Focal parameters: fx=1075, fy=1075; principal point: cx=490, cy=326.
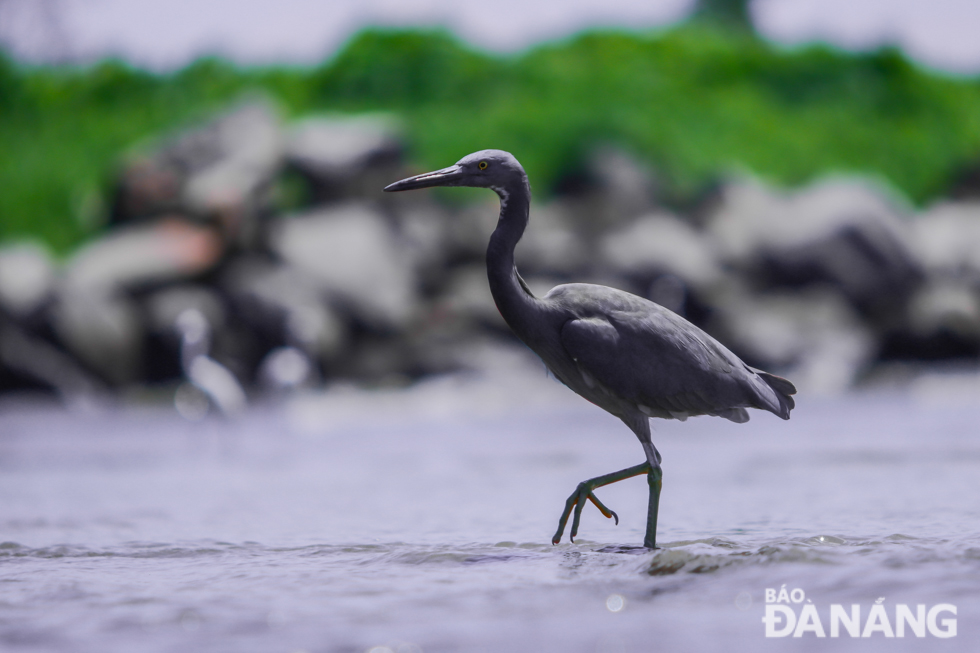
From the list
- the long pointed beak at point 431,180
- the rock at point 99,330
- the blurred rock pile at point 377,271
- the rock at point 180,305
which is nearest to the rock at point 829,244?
the blurred rock pile at point 377,271

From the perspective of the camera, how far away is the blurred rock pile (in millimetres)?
14227

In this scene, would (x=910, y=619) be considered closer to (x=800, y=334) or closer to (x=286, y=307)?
(x=286, y=307)

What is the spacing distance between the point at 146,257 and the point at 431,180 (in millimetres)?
11430

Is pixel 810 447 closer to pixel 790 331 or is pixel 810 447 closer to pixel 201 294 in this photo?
pixel 790 331

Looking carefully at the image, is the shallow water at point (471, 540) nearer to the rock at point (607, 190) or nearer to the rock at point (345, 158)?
the rock at point (345, 158)

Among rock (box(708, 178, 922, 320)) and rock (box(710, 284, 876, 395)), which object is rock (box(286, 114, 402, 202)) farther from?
rock (box(710, 284, 876, 395))

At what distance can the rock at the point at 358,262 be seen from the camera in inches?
606

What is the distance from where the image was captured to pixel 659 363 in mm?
4574

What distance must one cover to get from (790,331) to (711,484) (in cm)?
998

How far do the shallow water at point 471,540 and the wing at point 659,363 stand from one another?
2.01 feet

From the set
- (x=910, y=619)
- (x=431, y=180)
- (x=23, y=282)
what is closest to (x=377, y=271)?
(x=23, y=282)

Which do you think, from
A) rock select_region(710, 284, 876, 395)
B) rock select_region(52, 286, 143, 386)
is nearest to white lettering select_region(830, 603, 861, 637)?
rock select_region(52, 286, 143, 386)

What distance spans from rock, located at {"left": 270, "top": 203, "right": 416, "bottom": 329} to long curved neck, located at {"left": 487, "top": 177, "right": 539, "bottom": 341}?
10.8m

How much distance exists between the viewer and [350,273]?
15.6m
